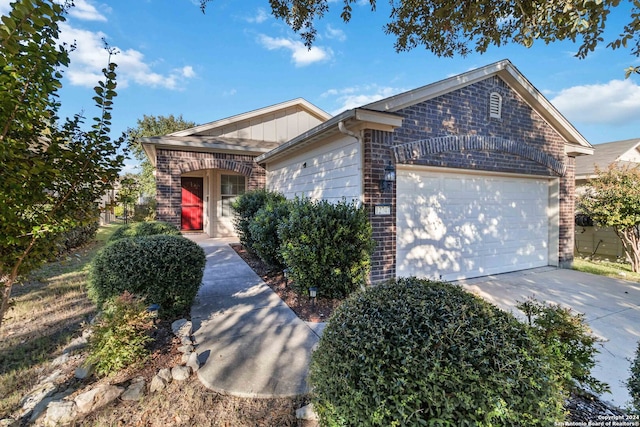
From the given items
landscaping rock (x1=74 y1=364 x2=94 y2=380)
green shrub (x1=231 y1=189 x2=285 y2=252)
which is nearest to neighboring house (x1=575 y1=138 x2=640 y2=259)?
green shrub (x1=231 y1=189 x2=285 y2=252)

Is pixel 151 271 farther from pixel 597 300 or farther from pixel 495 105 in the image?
pixel 495 105

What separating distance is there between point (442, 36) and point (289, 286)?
17.4 feet

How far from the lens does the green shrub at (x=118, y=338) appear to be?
2.67m

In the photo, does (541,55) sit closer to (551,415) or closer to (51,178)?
(551,415)

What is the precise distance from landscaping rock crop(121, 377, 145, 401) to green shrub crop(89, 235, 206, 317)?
1351 mm

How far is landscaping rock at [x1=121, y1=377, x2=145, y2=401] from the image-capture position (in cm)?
240

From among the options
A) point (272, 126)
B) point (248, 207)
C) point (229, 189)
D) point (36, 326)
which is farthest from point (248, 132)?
point (36, 326)

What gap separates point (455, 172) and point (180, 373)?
237 inches

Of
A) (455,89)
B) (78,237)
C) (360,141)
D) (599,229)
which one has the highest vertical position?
(455,89)

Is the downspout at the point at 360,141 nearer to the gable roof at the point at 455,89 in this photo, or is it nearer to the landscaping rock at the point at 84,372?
the gable roof at the point at 455,89

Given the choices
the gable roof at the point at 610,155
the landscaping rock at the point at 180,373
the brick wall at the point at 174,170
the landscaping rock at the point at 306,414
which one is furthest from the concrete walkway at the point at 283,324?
the gable roof at the point at 610,155

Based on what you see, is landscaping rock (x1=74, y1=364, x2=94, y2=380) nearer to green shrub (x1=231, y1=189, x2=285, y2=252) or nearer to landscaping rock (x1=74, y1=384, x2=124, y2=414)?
landscaping rock (x1=74, y1=384, x2=124, y2=414)

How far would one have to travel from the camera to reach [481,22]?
15.7 ft

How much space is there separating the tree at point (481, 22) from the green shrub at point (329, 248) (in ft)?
10.7
